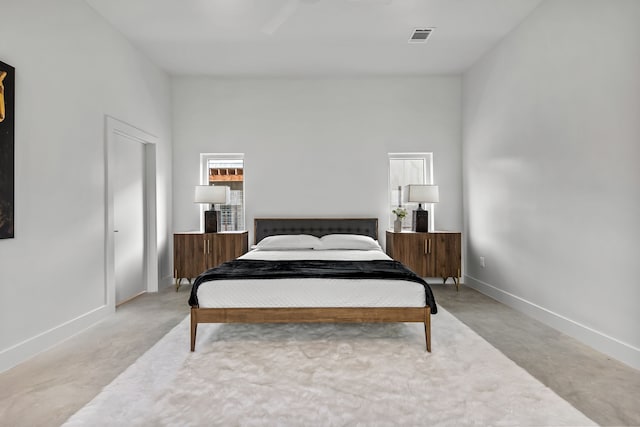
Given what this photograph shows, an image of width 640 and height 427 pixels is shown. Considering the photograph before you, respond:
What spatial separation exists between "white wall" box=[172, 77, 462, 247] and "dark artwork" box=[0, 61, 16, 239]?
261cm

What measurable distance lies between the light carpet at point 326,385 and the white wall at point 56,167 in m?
0.90

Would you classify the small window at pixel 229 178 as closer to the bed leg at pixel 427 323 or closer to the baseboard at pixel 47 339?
the baseboard at pixel 47 339

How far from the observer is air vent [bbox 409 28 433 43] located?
12.0ft

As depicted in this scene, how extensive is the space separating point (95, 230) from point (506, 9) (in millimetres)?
4450

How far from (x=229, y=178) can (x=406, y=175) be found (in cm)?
259

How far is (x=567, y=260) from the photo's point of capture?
2.96 m

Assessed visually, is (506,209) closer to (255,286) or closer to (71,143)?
(255,286)

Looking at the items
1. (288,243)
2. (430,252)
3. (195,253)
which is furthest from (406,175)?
(195,253)

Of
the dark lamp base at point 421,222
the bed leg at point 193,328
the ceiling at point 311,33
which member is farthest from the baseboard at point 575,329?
the bed leg at point 193,328

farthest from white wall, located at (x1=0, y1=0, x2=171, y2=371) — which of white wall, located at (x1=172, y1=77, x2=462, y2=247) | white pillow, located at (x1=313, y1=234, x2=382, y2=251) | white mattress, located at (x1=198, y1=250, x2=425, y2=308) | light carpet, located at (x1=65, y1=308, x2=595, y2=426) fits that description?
white pillow, located at (x1=313, y1=234, x2=382, y2=251)

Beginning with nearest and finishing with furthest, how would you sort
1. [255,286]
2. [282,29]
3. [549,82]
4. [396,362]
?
1. [396,362]
2. [255,286]
3. [549,82]
4. [282,29]

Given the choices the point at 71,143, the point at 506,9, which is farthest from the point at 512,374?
the point at 71,143

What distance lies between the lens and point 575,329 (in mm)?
2844

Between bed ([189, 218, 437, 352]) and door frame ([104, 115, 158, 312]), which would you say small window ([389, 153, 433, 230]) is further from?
door frame ([104, 115, 158, 312])
